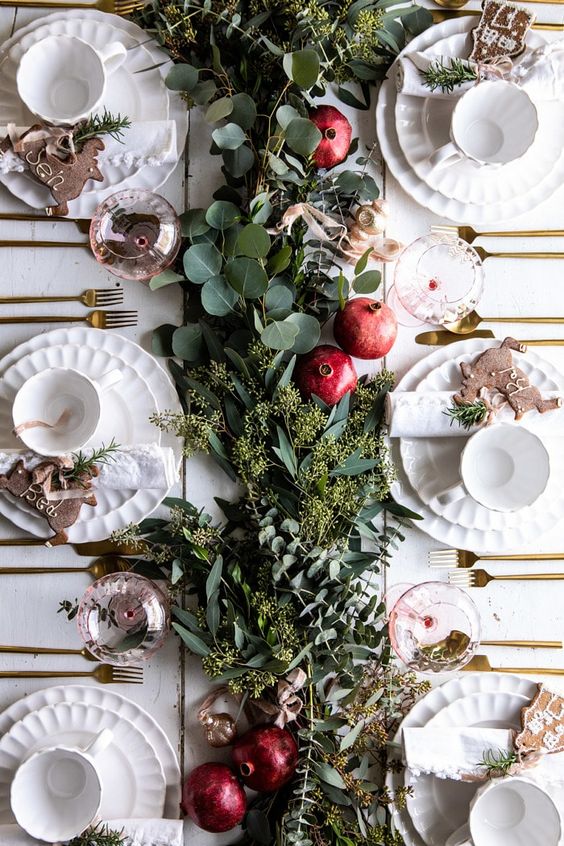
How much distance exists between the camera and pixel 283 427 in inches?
60.8

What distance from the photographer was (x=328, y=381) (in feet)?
5.14

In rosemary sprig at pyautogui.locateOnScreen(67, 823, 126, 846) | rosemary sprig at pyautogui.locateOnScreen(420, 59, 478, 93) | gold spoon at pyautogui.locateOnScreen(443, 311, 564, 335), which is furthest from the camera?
gold spoon at pyautogui.locateOnScreen(443, 311, 564, 335)

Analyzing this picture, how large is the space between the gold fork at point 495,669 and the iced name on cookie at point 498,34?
114 cm

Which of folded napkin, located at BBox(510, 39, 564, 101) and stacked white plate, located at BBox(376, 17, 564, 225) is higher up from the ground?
folded napkin, located at BBox(510, 39, 564, 101)

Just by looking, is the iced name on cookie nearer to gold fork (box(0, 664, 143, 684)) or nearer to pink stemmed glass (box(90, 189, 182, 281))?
pink stemmed glass (box(90, 189, 182, 281))

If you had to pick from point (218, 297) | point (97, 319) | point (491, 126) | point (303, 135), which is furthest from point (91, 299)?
point (491, 126)

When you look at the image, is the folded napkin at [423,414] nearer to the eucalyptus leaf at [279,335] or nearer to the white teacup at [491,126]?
the eucalyptus leaf at [279,335]

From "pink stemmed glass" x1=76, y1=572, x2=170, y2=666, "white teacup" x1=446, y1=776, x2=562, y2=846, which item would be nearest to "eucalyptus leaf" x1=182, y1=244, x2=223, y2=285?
"pink stemmed glass" x1=76, y1=572, x2=170, y2=666

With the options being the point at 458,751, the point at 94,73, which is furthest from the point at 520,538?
the point at 94,73

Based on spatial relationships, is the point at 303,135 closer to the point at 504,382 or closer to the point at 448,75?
the point at 448,75

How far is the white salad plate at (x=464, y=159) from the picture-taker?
5.42 ft

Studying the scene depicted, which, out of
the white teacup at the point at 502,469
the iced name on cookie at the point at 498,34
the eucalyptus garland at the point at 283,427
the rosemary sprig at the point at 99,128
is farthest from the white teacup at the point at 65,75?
the white teacup at the point at 502,469

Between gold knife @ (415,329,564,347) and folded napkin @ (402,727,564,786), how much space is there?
0.72 meters

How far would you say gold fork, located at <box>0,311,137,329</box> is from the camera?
1658mm
